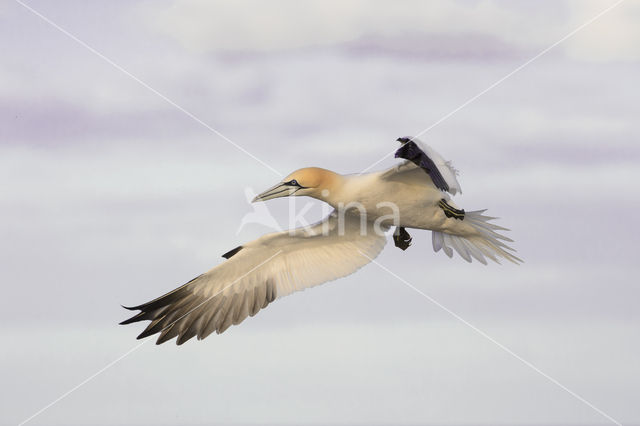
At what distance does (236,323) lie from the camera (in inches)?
556

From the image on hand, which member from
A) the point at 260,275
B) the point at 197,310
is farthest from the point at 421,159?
the point at 197,310

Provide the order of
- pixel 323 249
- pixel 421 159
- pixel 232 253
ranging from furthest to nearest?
pixel 323 249 → pixel 232 253 → pixel 421 159

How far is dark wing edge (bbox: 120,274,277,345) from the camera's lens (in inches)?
547

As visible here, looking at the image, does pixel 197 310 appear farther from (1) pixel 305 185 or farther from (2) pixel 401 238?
(2) pixel 401 238

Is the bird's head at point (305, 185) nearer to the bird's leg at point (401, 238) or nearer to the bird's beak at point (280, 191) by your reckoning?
the bird's beak at point (280, 191)

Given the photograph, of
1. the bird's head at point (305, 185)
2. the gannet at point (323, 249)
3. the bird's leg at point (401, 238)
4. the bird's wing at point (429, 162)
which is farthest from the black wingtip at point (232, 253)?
the bird's wing at point (429, 162)

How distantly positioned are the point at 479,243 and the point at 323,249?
2.39 meters

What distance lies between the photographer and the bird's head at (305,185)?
41.6ft

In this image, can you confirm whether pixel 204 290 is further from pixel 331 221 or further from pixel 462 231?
pixel 462 231

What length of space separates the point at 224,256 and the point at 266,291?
857 millimetres

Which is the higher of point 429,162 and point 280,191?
point 429,162

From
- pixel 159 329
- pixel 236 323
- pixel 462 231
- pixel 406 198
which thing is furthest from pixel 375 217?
pixel 159 329

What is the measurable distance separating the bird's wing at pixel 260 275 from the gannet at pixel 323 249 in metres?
0.01

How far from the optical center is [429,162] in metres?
11.5
